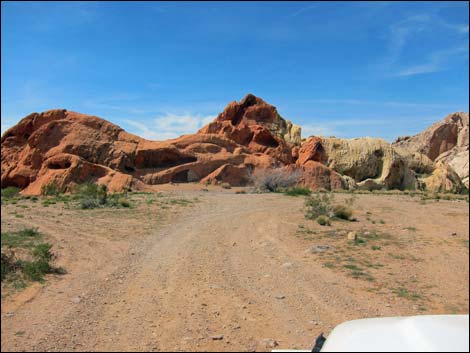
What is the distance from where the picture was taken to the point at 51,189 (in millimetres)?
27859

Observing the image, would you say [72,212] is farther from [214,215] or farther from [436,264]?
[436,264]

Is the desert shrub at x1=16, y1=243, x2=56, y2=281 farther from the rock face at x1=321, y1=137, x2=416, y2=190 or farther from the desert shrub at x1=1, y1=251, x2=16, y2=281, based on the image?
the rock face at x1=321, y1=137, x2=416, y2=190

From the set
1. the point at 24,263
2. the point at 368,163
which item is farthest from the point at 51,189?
the point at 368,163

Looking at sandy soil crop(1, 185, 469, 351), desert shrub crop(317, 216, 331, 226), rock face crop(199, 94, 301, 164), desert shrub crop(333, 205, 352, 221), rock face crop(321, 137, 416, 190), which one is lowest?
sandy soil crop(1, 185, 469, 351)

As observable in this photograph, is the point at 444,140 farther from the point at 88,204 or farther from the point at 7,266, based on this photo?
the point at 7,266

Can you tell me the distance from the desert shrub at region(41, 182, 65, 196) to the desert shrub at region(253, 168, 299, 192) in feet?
42.5

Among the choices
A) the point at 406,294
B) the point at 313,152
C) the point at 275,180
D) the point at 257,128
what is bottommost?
the point at 406,294

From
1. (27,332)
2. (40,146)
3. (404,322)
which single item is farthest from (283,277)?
(40,146)

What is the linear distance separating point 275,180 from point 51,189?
1526 cm

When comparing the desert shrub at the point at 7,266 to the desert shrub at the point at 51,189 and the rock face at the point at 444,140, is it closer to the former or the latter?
the desert shrub at the point at 51,189

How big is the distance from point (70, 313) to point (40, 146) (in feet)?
103

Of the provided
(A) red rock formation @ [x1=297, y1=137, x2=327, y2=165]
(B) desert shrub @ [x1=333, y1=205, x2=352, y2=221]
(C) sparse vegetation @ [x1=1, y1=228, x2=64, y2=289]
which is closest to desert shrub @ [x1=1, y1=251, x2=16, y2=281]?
(C) sparse vegetation @ [x1=1, y1=228, x2=64, y2=289]

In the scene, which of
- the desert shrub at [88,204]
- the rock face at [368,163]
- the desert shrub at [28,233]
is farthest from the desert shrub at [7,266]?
the rock face at [368,163]

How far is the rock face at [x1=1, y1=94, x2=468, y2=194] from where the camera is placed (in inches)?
1266
